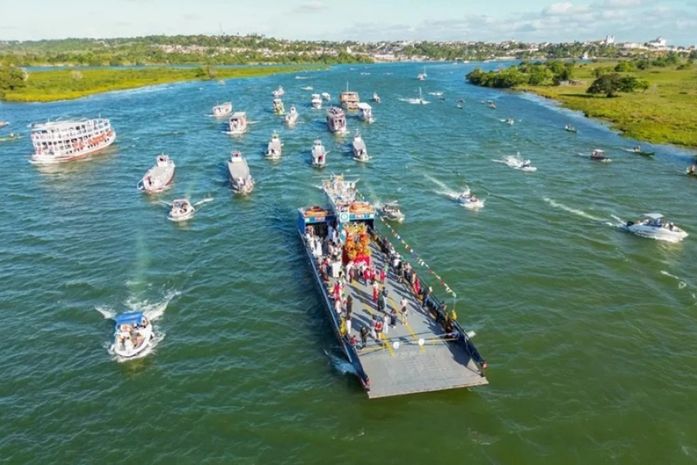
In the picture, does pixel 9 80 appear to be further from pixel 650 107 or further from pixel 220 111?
pixel 650 107

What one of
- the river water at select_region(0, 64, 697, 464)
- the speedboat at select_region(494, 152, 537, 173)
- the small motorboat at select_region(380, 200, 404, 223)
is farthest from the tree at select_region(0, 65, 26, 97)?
the speedboat at select_region(494, 152, 537, 173)

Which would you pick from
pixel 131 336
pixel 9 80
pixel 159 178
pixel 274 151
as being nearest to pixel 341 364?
pixel 131 336

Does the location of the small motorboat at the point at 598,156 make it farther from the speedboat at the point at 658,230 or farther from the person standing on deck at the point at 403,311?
the person standing on deck at the point at 403,311

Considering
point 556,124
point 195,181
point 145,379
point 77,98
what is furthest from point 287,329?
point 77,98

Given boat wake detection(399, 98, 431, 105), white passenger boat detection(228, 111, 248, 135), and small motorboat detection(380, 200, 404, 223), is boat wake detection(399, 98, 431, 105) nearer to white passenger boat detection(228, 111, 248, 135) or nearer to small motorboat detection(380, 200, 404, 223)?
white passenger boat detection(228, 111, 248, 135)

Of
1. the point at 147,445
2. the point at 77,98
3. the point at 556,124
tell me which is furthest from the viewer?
the point at 77,98

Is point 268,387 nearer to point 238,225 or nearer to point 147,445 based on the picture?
point 147,445
